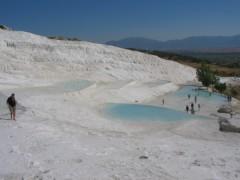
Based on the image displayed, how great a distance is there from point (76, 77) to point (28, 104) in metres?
19.4

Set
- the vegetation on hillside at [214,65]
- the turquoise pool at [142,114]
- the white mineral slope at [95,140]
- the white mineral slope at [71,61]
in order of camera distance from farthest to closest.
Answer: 1. the vegetation on hillside at [214,65]
2. the white mineral slope at [71,61]
3. the turquoise pool at [142,114]
4. the white mineral slope at [95,140]

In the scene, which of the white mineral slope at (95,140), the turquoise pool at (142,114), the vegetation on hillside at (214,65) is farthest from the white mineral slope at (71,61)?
the vegetation on hillside at (214,65)

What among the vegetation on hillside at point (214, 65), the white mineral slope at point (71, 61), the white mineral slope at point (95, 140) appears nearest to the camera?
the white mineral slope at point (95, 140)

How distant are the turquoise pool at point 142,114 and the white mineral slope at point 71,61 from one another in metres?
13.8

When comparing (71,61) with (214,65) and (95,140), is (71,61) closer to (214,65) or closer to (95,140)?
(95,140)

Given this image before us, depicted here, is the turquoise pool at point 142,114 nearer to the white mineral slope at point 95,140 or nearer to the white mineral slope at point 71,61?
the white mineral slope at point 95,140

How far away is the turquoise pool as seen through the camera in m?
22.4

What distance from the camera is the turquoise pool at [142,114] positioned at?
22.4 metres

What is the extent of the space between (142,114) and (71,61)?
21.8m

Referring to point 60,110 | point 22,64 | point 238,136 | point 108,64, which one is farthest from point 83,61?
point 238,136

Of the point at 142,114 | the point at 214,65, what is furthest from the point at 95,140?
the point at 214,65

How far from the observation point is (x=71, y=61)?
43.4 metres

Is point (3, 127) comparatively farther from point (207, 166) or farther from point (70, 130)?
point (207, 166)

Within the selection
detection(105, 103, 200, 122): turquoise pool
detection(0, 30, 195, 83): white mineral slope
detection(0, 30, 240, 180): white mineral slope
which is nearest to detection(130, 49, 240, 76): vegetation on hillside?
detection(0, 30, 195, 83): white mineral slope
